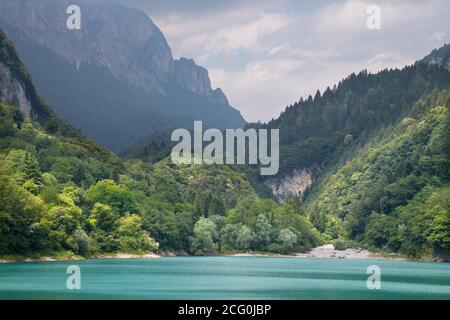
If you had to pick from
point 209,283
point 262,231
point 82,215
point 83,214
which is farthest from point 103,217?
point 209,283

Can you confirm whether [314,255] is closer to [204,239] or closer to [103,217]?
[204,239]

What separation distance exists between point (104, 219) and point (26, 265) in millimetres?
43252

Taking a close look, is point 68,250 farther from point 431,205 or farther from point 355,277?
point 431,205

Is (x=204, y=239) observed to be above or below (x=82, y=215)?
below

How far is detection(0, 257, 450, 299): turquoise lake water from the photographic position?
77.3m

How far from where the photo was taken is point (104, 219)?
503 feet

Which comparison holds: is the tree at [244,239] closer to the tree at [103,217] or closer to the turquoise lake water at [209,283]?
the tree at [103,217]

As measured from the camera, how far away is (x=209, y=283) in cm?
9312

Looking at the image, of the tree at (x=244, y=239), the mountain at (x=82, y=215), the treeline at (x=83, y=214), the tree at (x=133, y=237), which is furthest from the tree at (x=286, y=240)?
the tree at (x=133, y=237)

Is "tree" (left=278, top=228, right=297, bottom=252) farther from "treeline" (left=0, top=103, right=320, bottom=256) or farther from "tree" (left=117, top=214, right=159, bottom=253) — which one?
"tree" (left=117, top=214, right=159, bottom=253)

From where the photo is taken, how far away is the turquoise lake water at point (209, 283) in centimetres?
7731

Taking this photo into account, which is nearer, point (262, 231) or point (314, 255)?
point (314, 255)

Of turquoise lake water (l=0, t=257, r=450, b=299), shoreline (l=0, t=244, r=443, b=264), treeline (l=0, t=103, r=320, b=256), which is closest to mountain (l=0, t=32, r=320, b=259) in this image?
treeline (l=0, t=103, r=320, b=256)
